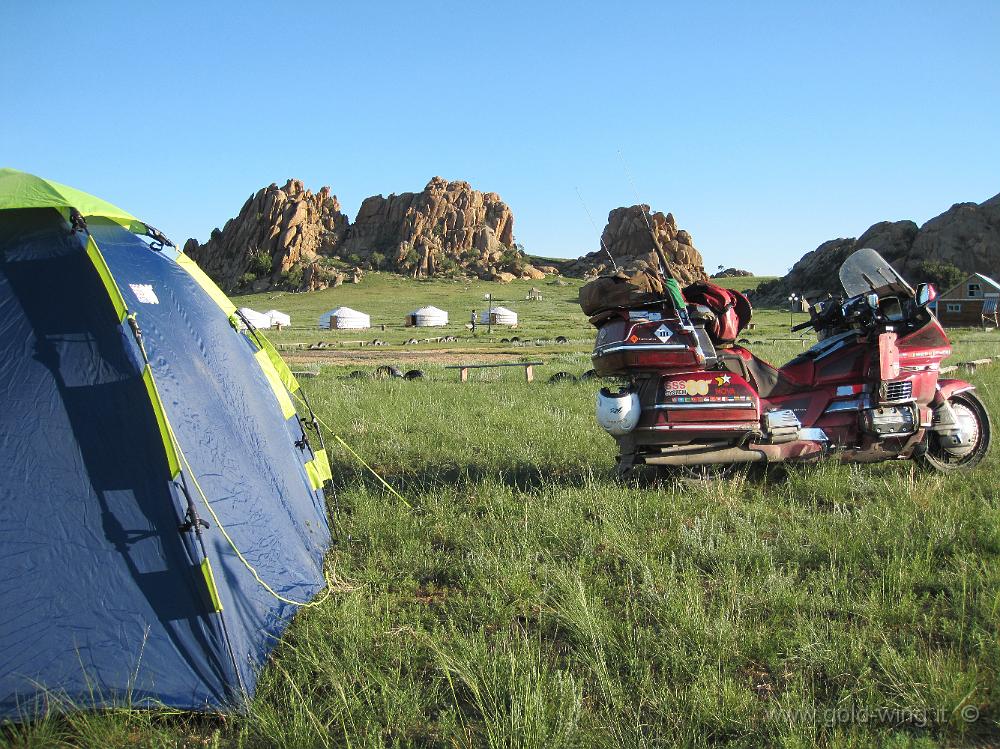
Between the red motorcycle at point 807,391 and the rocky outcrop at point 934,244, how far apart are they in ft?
219

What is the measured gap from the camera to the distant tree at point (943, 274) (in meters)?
64.4

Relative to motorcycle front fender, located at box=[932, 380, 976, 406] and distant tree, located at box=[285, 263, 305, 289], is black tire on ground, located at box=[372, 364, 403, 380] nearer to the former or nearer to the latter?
motorcycle front fender, located at box=[932, 380, 976, 406]

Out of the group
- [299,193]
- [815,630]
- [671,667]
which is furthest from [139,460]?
[299,193]

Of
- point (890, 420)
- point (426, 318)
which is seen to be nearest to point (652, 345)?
point (890, 420)

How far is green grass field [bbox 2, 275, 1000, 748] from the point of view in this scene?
2.61 metres

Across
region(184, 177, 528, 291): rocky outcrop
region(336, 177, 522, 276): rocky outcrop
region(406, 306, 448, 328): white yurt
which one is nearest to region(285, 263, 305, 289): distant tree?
region(184, 177, 528, 291): rocky outcrop

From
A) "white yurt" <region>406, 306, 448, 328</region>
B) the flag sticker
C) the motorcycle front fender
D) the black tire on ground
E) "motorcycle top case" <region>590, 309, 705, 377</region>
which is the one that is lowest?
the motorcycle front fender

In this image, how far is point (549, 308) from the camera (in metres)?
83.7

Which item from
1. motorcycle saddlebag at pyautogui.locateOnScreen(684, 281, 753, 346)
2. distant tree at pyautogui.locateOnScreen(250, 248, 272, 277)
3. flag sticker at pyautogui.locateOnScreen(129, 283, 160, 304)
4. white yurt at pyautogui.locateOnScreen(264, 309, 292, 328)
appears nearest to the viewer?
flag sticker at pyautogui.locateOnScreen(129, 283, 160, 304)

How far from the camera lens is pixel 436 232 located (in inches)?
5719

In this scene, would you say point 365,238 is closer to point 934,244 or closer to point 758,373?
point 934,244

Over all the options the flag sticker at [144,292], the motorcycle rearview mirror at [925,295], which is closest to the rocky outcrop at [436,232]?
the motorcycle rearview mirror at [925,295]

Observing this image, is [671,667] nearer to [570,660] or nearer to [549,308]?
[570,660]

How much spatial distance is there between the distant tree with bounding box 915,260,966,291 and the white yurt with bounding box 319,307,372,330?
52.7 metres
